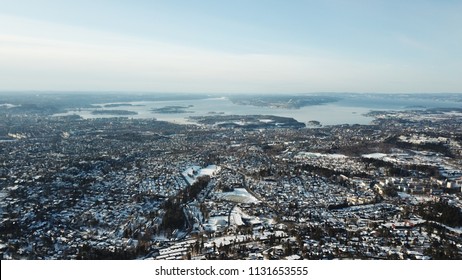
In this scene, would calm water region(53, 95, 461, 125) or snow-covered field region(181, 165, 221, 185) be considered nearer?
snow-covered field region(181, 165, 221, 185)

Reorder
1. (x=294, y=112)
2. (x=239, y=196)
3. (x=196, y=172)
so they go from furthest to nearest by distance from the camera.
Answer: (x=294, y=112), (x=196, y=172), (x=239, y=196)

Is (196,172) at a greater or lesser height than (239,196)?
greater

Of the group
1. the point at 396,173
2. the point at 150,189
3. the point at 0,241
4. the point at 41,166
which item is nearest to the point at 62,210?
the point at 0,241

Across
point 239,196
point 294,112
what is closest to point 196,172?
point 239,196

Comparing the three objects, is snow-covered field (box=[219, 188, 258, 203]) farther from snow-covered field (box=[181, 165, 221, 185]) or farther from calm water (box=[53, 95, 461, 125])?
calm water (box=[53, 95, 461, 125])

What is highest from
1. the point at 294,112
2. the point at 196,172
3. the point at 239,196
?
the point at 294,112

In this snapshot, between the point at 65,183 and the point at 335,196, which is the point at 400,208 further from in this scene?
the point at 65,183

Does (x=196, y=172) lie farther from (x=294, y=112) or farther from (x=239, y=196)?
(x=294, y=112)

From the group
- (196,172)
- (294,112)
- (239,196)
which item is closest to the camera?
(239,196)

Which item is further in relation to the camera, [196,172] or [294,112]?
[294,112]

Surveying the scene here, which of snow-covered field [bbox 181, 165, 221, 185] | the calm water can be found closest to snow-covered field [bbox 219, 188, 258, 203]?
snow-covered field [bbox 181, 165, 221, 185]

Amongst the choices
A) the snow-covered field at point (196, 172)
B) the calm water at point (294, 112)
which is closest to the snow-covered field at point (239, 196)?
the snow-covered field at point (196, 172)

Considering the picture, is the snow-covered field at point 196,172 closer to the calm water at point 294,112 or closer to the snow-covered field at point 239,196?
the snow-covered field at point 239,196
